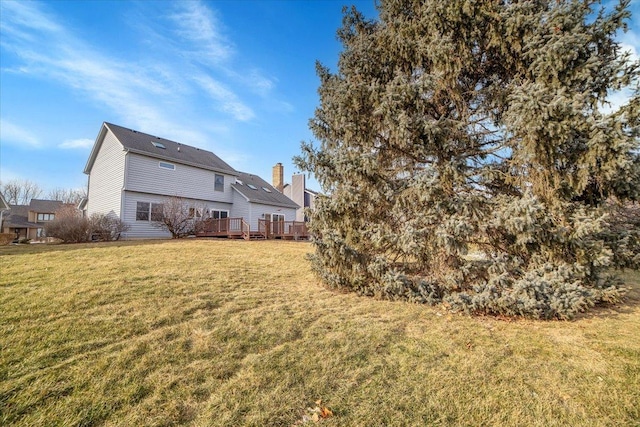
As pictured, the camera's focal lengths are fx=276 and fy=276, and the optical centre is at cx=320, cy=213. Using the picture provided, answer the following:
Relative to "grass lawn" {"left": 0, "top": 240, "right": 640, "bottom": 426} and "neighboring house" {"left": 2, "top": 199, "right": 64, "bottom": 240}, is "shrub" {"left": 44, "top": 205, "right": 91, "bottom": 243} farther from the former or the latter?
"neighboring house" {"left": 2, "top": 199, "right": 64, "bottom": 240}

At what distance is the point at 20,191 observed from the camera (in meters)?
47.9

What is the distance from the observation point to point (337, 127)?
18.4 ft

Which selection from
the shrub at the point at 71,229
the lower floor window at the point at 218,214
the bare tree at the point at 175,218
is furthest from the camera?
the lower floor window at the point at 218,214

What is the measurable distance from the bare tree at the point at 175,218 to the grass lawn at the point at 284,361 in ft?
33.7

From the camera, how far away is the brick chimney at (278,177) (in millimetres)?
29344

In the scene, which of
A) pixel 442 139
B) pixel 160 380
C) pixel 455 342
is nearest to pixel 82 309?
pixel 160 380

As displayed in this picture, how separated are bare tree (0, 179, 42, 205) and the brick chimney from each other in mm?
48208

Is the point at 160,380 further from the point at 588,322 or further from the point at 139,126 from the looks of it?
the point at 139,126

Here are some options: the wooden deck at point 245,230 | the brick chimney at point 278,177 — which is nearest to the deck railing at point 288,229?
the wooden deck at point 245,230

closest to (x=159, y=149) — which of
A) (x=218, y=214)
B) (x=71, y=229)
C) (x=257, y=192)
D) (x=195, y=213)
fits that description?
(x=195, y=213)

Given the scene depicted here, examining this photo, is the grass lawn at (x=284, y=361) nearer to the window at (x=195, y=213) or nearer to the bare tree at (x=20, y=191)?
the window at (x=195, y=213)

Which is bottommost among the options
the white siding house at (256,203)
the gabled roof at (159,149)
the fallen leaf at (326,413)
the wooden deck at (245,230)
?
the fallen leaf at (326,413)

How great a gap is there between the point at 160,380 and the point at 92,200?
2128cm

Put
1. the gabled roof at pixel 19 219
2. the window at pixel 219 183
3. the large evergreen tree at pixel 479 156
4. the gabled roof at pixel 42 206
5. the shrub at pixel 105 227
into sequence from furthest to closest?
1. the gabled roof at pixel 42 206
2. the gabled roof at pixel 19 219
3. the window at pixel 219 183
4. the shrub at pixel 105 227
5. the large evergreen tree at pixel 479 156
